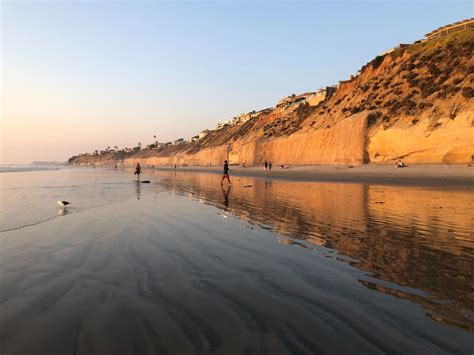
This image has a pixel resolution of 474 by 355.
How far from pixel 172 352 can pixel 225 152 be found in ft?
333

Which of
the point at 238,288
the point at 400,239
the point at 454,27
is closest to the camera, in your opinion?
the point at 238,288

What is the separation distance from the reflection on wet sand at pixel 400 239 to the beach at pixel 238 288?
0.03 meters

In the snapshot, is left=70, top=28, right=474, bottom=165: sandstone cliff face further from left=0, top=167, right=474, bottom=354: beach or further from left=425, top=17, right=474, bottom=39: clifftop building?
left=0, top=167, right=474, bottom=354: beach

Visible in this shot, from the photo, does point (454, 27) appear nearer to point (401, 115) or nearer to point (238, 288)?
point (401, 115)

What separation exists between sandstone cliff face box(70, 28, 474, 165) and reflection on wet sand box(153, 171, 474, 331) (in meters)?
24.0

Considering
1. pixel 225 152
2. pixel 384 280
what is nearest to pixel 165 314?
pixel 384 280

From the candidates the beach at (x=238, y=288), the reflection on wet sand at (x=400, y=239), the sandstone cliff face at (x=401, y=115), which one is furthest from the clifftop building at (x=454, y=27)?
the beach at (x=238, y=288)

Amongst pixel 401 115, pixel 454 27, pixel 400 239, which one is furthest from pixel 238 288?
pixel 454 27

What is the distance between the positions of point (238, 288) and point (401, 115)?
44.6m

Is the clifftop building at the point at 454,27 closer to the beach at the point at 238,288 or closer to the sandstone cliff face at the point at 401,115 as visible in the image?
the sandstone cliff face at the point at 401,115

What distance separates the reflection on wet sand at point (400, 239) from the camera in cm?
438

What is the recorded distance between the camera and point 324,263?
5875 mm

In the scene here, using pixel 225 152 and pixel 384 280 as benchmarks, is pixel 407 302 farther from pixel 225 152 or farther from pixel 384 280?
pixel 225 152

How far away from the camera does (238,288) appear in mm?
4652
